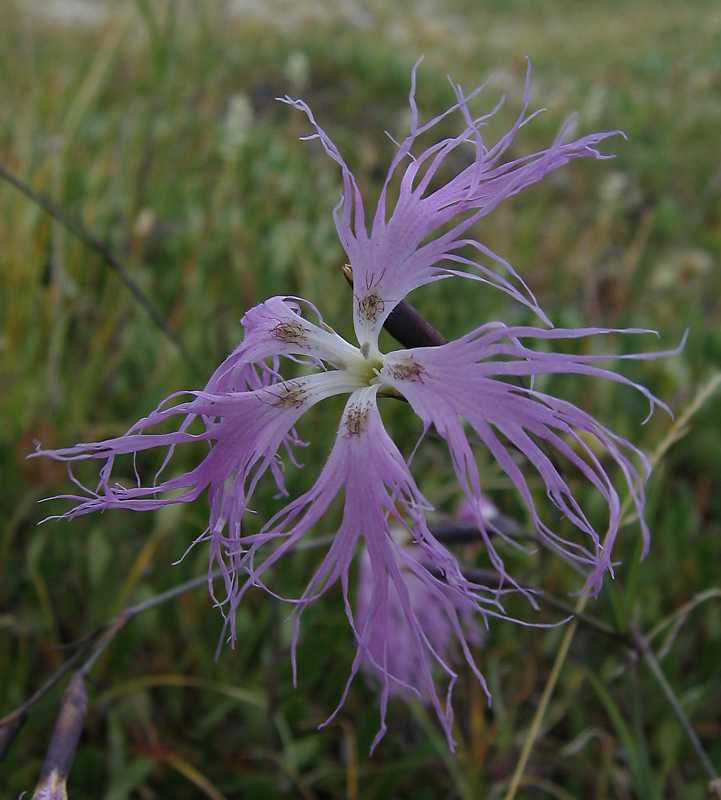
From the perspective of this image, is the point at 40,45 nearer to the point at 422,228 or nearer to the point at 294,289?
the point at 294,289

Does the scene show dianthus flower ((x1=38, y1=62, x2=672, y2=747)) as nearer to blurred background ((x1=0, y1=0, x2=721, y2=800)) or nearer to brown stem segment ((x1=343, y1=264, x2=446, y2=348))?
brown stem segment ((x1=343, y1=264, x2=446, y2=348))

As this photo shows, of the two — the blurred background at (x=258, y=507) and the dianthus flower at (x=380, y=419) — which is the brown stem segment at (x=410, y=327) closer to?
the dianthus flower at (x=380, y=419)

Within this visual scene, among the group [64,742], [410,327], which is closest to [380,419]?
[410,327]

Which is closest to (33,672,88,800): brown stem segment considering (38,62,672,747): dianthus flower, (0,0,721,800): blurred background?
(38,62,672,747): dianthus flower

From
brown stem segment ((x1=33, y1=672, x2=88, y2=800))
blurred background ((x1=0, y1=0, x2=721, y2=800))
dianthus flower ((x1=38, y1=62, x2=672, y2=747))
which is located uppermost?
dianthus flower ((x1=38, y1=62, x2=672, y2=747))

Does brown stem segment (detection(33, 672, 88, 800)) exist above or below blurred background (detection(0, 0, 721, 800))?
above

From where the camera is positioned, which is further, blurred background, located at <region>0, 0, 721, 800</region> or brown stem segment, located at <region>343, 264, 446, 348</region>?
blurred background, located at <region>0, 0, 721, 800</region>

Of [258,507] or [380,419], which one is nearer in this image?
[380,419]

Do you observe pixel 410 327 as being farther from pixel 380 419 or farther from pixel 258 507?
pixel 258 507

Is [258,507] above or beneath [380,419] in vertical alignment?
beneath
